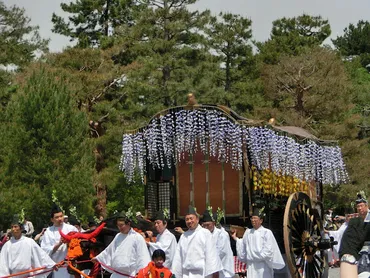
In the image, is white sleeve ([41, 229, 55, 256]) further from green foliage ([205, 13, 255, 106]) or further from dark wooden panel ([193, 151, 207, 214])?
green foliage ([205, 13, 255, 106])

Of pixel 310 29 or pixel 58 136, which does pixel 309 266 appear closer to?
pixel 58 136

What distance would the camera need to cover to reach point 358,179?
1625 inches

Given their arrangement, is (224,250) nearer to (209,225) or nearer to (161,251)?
(209,225)

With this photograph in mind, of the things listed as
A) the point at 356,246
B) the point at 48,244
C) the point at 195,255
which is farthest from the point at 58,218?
the point at 356,246

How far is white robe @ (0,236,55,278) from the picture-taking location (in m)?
14.0

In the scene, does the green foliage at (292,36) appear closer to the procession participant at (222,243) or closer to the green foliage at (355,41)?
the green foliage at (355,41)

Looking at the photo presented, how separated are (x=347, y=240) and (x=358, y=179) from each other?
35683 mm

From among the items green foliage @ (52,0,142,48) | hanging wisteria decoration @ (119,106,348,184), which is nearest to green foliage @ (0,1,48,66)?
green foliage @ (52,0,142,48)

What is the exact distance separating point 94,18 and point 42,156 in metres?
18.0

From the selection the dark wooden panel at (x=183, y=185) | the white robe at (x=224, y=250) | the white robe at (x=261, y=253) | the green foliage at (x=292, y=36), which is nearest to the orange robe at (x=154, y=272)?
the white robe at (x=224, y=250)

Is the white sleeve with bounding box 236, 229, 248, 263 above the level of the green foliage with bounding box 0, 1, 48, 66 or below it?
below

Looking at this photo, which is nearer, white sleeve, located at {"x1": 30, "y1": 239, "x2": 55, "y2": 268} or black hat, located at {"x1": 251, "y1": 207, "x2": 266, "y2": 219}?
white sleeve, located at {"x1": 30, "y1": 239, "x2": 55, "y2": 268}

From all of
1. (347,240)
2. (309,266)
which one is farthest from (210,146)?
(347,240)

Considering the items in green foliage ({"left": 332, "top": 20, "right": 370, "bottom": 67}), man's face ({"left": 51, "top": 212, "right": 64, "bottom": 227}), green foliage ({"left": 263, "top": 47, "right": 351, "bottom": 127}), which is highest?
green foliage ({"left": 332, "top": 20, "right": 370, "bottom": 67})
